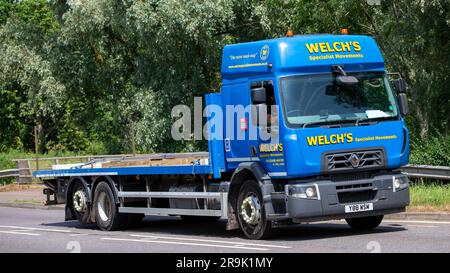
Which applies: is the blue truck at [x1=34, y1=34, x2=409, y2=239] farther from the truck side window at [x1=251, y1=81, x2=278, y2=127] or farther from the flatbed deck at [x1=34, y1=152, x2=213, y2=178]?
the flatbed deck at [x1=34, y1=152, x2=213, y2=178]

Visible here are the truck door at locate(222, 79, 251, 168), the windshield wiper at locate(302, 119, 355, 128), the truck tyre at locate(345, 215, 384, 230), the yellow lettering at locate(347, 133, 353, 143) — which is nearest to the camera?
the windshield wiper at locate(302, 119, 355, 128)

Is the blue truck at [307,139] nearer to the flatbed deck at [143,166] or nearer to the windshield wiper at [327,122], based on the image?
the windshield wiper at [327,122]

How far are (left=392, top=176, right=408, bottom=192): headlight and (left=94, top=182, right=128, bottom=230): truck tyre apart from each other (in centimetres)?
607

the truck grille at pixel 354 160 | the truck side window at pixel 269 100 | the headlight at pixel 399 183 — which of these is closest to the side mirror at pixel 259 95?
the truck side window at pixel 269 100

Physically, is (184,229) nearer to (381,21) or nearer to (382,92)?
(382,92)

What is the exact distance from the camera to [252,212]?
1506 centimetres

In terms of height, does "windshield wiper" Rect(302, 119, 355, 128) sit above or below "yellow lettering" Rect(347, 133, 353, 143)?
above

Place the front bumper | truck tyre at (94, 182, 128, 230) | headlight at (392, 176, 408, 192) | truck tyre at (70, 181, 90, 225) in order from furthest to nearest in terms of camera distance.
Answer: truck tyre at (70, 181, 90, 225) < truck tyre at (94, 182, 128, 230) < headlight at (392, 176, 408, 192) < the front bumper

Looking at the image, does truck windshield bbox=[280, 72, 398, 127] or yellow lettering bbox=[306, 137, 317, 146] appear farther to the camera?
truck windshield bbox=[280, 72, 398, 127]

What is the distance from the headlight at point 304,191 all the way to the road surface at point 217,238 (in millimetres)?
704

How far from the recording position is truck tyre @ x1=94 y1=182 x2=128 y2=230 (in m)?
18.7

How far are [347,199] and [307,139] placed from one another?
47.4 inches

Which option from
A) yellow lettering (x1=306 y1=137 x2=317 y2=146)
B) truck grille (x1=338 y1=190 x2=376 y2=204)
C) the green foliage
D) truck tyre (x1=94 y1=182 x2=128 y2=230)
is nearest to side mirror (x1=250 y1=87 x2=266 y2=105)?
yellow lettering (x1=306 y1=137 x2=317 y2=146)
